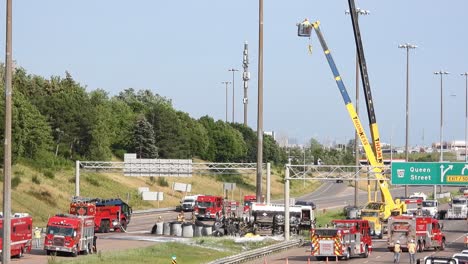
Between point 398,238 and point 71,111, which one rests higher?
point 71,111

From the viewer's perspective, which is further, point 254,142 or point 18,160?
point 254,142

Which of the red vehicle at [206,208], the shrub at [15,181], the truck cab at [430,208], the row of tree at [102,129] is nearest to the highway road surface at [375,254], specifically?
Answer: the red vehicle at [206,208]

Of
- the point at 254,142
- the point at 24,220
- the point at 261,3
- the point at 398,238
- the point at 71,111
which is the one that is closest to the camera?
the point at 24,220

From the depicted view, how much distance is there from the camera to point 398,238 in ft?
208

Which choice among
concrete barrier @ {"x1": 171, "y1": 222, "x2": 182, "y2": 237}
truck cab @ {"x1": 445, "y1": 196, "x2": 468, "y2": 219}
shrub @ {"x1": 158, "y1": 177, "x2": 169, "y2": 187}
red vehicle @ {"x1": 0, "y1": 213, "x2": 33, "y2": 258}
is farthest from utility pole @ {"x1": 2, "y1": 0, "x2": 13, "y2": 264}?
shrub @ {"x1": 158, "y1": 177, "x2": 169, "y2": 187}

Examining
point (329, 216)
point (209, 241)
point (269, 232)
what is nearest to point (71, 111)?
point (329, 216)

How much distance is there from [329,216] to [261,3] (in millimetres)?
36603

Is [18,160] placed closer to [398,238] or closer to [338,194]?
[398,238]

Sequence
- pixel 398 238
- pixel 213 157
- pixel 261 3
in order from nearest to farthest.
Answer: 1. pixel 398 238
2. pixel 261 3
3. pixel 213 157

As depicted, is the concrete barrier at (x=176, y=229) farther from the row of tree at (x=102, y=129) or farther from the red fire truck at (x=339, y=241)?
the row of tree at (x=102, y=129)

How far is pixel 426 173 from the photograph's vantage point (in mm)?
68625

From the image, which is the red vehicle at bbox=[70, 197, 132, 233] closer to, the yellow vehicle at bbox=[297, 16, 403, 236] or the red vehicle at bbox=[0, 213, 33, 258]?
the red vehicle at bbox=[0, 213, 33, 258]

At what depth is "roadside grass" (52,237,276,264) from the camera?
51656mm

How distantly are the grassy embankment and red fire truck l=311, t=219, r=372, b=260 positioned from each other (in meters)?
36.5
